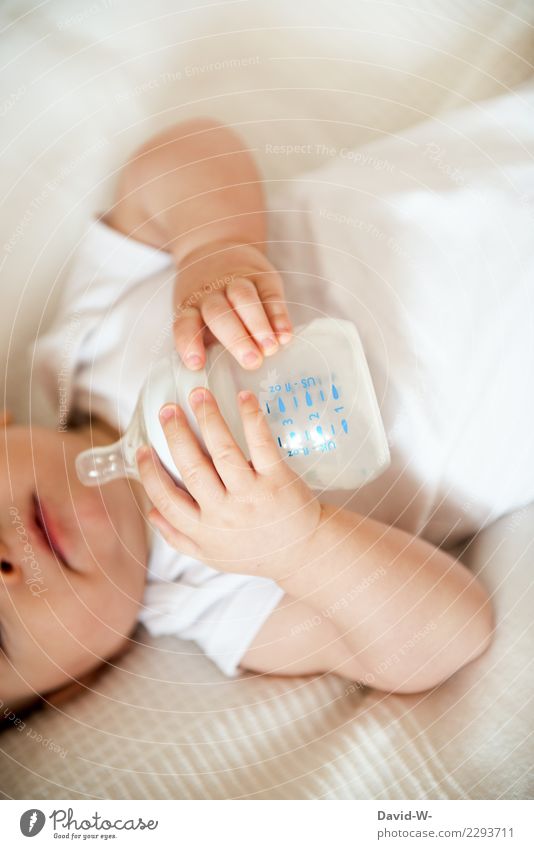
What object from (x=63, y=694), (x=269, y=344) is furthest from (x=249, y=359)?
(x=63, y=694)

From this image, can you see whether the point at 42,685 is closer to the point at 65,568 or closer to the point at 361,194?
the point at 65,568

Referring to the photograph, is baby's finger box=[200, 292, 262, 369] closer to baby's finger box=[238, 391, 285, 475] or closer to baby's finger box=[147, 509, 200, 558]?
baby's finger box=[238, 391, 285, 475]

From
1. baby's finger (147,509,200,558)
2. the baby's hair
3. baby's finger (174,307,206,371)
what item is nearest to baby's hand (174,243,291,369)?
baby's finger (174,307,206,371)

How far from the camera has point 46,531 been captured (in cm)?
46

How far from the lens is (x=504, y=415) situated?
47 cm

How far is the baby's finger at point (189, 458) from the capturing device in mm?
412

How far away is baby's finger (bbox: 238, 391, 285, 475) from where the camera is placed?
398mm

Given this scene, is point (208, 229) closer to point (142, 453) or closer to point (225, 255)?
point (225, 255)

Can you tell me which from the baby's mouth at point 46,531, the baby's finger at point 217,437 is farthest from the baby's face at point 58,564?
the baby's finger at point 217,437

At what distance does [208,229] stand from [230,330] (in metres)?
0.13

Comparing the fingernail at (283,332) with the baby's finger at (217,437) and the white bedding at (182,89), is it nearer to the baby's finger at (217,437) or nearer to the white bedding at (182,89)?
the baby's finger at (217,437)

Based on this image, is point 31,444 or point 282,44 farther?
point 282,44
